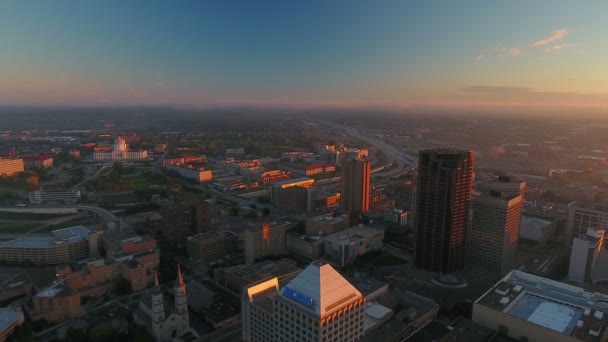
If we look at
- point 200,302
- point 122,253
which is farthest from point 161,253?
point 200,302

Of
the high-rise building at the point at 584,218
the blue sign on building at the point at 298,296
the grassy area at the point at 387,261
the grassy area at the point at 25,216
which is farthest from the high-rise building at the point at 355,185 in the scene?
the grassy area at the point at 25,216

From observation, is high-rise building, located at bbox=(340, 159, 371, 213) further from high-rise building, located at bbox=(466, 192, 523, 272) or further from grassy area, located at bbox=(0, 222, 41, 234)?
grassy area, located at bbox=(0, 222, 41, 234)

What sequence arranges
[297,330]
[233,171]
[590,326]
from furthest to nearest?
[233,171], [590,326], [297,330]

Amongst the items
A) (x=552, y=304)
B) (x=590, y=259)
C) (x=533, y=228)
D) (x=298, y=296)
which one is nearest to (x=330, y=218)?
(x=533, y=228)

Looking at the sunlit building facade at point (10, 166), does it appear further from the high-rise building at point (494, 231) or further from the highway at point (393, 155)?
the high-rise building at point (494, 231)

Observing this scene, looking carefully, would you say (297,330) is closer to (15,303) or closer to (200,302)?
(200,302)

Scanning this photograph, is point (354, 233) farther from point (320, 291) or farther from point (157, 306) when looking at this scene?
point (320, 291)

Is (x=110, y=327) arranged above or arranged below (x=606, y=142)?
below
